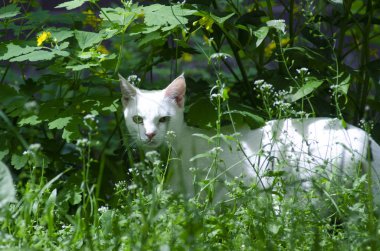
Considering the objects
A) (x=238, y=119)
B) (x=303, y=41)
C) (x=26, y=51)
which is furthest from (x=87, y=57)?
(x=303, y=41)

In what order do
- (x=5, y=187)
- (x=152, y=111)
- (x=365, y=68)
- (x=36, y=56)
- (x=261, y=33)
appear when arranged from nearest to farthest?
(x=5, y=187), (x=36, y=56), (x=261, y=33), (x=152, y=111), (x=365, y=68)

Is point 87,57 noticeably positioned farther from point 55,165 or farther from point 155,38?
point 55,165

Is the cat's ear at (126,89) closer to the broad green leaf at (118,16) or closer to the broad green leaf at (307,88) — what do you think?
the broad green leaf at (118,16)

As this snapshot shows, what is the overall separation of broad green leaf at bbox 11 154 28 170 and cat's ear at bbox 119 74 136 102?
0.52m

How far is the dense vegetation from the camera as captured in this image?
84.0 inches

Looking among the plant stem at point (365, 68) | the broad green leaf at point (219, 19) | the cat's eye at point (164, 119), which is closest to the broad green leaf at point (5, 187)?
the cat's eye at point (164, 119)

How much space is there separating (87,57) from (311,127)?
3.37 feet

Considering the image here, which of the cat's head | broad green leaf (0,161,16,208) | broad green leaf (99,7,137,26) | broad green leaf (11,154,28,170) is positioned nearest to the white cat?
the cat's head

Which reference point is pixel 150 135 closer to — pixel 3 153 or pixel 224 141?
pixel 224 141

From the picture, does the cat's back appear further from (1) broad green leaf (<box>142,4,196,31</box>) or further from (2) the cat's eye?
(1) broad green leaf (<box>142,4,196,31</box>)

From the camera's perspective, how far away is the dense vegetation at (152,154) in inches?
84.0

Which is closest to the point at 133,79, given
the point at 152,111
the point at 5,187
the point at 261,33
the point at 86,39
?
the point at 152,111

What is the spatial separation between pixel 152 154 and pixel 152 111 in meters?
0.78

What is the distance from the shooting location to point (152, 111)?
3.12 meters
